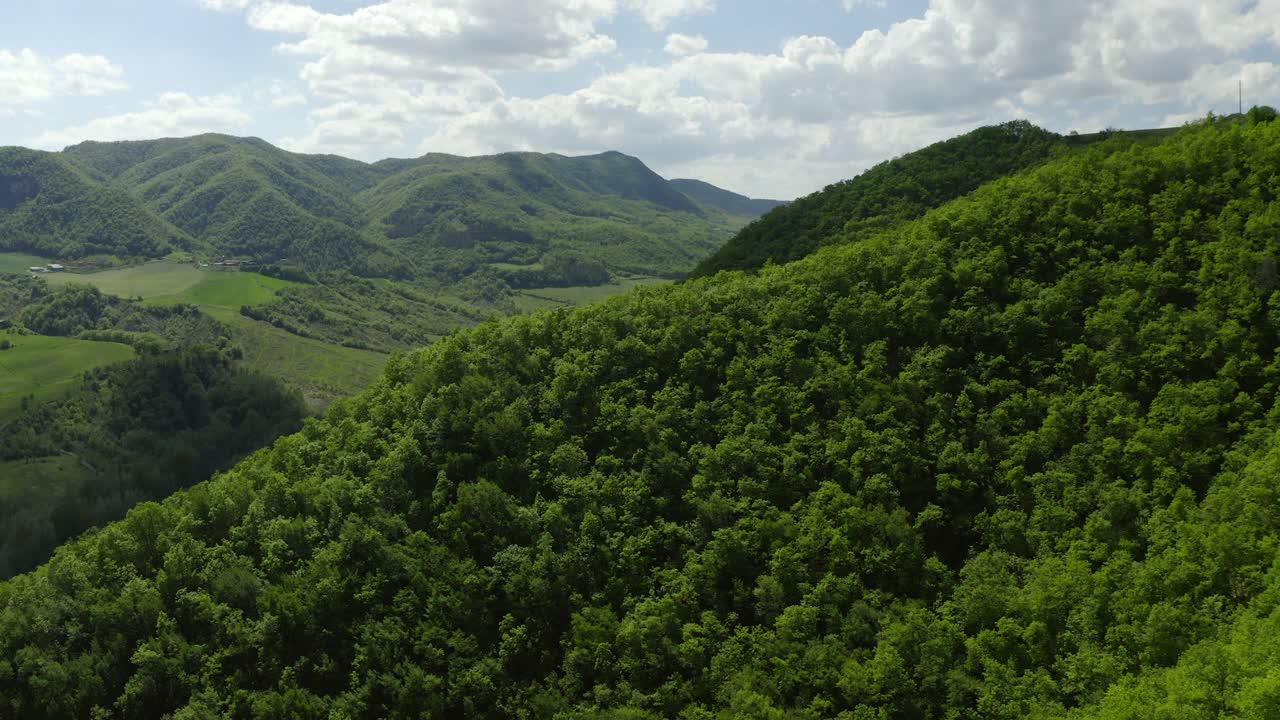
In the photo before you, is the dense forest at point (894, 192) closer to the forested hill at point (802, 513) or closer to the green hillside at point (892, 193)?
the green hillside at point (892, 193)

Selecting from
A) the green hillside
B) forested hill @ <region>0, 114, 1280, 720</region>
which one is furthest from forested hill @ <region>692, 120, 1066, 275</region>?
forested hill @ <region>0, 114, 1280, 720</region>

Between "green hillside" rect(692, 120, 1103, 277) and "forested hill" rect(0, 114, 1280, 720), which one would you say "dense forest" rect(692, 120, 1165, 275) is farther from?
"forested hill" rect(0, 114, 1280, 720)

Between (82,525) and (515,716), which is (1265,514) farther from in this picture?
(82,525)

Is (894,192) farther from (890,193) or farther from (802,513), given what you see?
(802,513)

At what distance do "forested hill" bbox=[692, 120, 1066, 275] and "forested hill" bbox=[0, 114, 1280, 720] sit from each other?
5367cm

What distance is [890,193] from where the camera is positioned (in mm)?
164250

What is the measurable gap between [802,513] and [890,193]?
10642 centimetres

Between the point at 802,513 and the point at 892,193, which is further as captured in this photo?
→ the point at 892,193

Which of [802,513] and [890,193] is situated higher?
[890,193]

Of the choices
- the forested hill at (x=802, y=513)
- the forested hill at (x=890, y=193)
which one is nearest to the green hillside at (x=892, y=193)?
the forested hill at (x=890, y=193)

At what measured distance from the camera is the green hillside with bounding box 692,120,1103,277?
156000mm

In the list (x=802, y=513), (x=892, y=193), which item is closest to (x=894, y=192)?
(x=892, y=193)

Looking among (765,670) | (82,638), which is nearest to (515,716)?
(765,670)

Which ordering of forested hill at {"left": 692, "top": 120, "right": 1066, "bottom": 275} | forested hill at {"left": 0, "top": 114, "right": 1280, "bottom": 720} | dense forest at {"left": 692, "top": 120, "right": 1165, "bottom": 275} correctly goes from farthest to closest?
1. forested hill at {"left": 692, "top": 120, "right": 1066, "bottom": 275}
2. dense forest at {"left": 692, "top": 120, "right": 1165, "bottom": 275}
3. forested hill at {"left": 0, "top": 114, "right": 1280, "bottom": 720}
